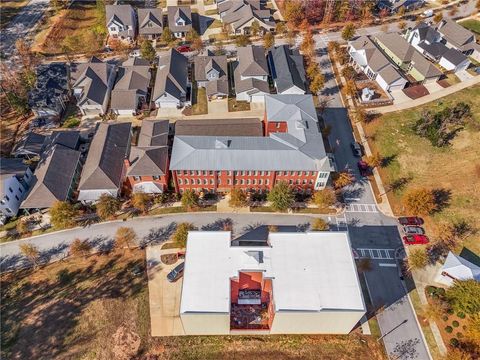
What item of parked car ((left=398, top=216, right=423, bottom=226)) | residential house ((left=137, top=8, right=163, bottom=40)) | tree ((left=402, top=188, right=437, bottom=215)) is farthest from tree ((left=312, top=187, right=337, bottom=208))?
residential house ((left=137, top=8, right=163, bottom=40))

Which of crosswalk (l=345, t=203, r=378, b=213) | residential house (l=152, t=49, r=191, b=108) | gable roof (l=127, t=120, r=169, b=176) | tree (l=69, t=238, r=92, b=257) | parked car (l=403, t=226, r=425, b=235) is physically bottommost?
tree (l=69, t=238, r=92, b=257)

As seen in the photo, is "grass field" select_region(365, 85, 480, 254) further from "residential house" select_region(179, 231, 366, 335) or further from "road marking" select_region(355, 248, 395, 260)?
"residential house" select_region(179, 231, 366, 335)

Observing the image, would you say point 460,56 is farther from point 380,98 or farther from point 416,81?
point 380,98

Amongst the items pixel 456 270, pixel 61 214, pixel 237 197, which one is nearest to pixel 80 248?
pixel 61 214

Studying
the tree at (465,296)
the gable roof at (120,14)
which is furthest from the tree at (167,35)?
the tree at (465,296)

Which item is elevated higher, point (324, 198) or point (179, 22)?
point (179, 22)

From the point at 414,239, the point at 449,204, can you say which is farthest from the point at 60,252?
the point at 449,204

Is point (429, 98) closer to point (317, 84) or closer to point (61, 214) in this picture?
point (317, 84)
